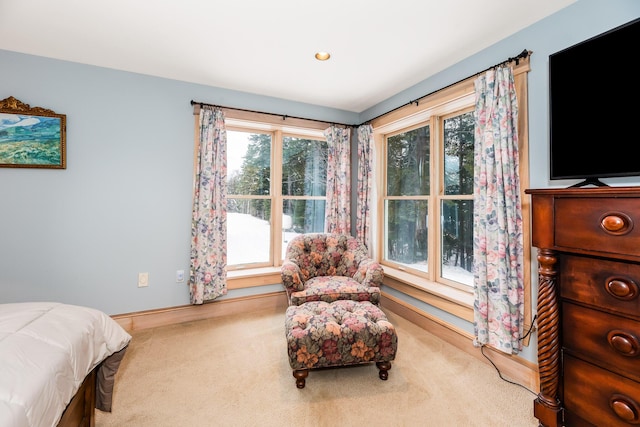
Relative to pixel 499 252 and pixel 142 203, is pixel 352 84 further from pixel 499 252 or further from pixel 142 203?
pixel 142 203

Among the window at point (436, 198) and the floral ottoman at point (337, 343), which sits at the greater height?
the window at point (436, 198)

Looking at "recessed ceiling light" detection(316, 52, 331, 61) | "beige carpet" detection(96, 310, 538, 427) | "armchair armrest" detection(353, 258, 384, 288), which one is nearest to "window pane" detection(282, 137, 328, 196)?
"recessed ceiling light" detection(316, 52, 331, 61)

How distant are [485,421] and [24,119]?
4.10m

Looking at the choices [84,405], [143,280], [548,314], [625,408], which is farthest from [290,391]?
[143,280]

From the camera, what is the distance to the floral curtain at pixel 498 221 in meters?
1.95

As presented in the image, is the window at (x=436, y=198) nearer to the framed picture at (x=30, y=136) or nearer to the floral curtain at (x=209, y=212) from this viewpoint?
the floral curtain at (x=209, y=212)

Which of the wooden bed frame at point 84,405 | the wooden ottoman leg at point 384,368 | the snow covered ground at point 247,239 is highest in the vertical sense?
the snow covered ground at point 247,239

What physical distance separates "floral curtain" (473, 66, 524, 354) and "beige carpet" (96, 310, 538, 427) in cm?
38

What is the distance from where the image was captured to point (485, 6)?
1.78 m

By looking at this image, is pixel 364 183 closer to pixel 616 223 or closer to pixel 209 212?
pixel 209 212

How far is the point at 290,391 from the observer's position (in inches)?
72.4

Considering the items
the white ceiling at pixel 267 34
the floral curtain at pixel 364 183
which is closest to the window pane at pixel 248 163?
the white ceiling at pixel 267 34

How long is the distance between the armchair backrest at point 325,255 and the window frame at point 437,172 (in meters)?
0.49

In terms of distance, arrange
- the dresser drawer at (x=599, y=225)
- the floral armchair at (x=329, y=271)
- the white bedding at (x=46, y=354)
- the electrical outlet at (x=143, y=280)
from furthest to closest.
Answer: the electrical outlet at (x=143, y=280) < the floral armchair at (x=329, y=271) < the dresser drawer at (x=599, y=225) < the white bedding at (x=46, y=354)
